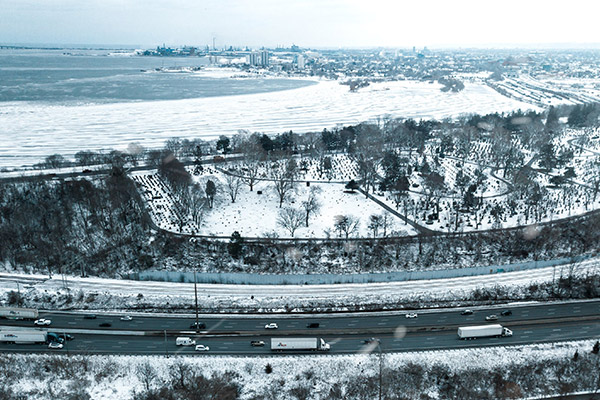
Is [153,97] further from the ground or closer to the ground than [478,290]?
further from the ground

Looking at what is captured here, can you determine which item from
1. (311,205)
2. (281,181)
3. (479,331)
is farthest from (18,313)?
(479,331)

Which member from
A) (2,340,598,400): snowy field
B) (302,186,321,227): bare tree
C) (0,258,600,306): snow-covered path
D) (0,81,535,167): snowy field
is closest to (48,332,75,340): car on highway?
(2,340,598,400): snowy field

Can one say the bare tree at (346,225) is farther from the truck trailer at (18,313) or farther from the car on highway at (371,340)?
the truck trailer at (18,313)

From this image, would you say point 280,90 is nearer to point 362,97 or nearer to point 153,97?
point 362,97

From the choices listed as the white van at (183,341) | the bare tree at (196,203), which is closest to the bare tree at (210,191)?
the bare tree at (196,203)

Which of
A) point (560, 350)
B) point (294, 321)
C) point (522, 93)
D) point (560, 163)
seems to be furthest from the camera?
point (522, 93)

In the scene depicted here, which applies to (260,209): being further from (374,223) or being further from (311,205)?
(374,223)

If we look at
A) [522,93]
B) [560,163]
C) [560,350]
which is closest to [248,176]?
[560,350]
